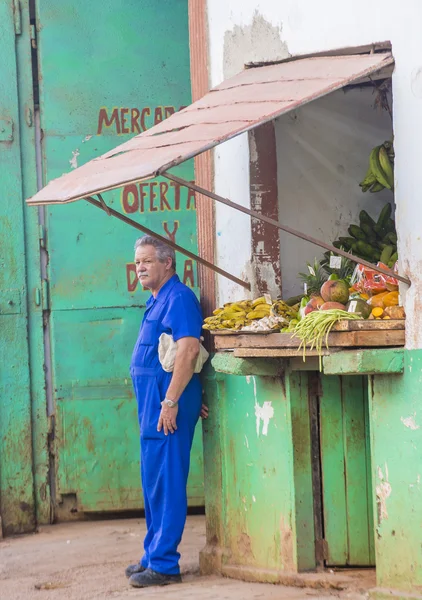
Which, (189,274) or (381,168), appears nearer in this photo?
(381,168)

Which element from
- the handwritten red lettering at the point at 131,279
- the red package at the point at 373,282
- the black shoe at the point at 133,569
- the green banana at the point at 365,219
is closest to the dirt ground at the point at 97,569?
the black shoe at the point at 133,569

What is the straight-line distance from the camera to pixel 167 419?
5.82 metres

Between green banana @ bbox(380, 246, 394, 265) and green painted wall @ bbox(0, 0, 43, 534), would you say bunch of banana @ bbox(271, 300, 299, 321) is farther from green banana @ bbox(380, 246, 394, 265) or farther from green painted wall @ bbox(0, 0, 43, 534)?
green painted wall @ bbox(0, 0, 43, 534)

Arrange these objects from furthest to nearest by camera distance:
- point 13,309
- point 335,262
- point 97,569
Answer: point 13,309 < point 97,569 < point 335,262

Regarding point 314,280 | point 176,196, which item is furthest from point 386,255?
point 176,196

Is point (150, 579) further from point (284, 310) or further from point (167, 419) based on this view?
point (284, 310)

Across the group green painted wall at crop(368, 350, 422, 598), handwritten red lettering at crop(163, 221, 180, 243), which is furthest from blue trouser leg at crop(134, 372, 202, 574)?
handwritten red lettering at crop(163, 221, 180, 243)

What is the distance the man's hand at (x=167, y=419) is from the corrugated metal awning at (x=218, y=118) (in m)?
1.33

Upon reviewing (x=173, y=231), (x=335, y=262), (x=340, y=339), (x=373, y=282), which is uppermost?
(x=173, y=231)

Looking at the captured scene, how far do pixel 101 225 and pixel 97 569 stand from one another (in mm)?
2283

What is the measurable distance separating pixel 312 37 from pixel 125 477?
3.34m

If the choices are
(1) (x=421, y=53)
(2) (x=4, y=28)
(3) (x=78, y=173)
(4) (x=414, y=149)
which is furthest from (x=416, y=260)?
(2) (x=4, y=28)

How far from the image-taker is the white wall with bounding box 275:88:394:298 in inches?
245

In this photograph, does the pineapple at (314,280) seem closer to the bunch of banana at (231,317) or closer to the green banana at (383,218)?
the bunch of banana at (231,317)
